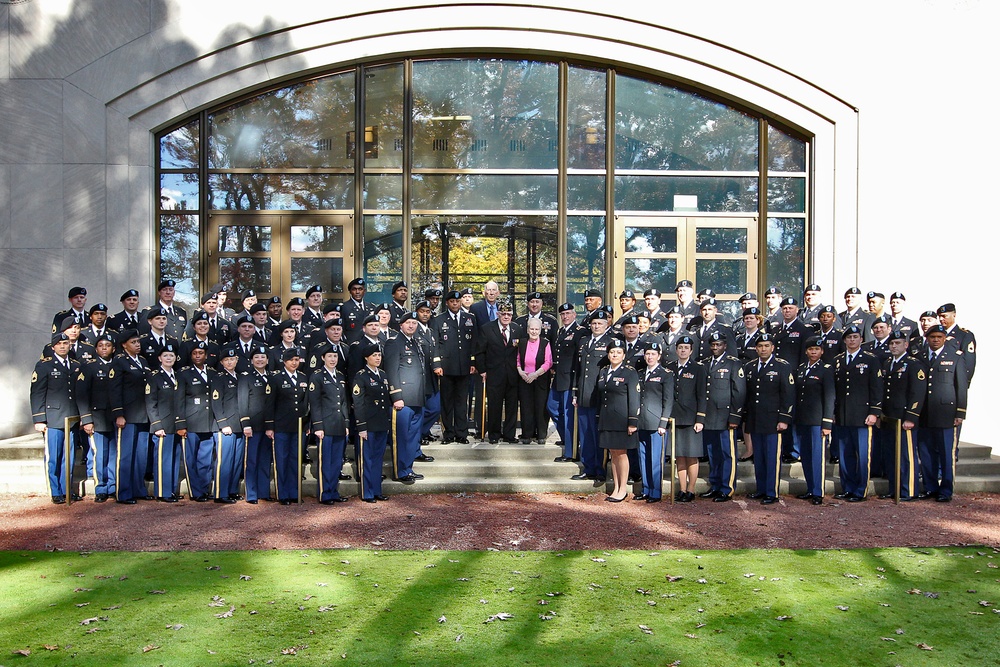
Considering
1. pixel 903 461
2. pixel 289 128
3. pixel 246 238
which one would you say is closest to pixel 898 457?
pixel 903 461

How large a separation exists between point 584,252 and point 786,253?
3.31 metres

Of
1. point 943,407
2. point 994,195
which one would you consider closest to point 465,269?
point 943,407

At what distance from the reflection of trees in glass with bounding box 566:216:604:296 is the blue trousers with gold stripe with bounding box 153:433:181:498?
22.4 ft

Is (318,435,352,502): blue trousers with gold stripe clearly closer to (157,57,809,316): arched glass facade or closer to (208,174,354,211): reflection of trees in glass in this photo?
(157,57,809,316): arched glass facade

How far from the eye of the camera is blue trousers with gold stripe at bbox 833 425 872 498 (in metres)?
10.1

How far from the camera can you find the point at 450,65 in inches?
575

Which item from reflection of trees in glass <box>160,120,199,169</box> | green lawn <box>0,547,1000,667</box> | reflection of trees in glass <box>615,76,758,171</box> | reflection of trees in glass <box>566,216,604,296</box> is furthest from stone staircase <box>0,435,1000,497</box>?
reflection of trees in glass <box>615,76,758,171</box>

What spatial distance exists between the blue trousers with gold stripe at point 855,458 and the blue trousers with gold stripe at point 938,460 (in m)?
0.64

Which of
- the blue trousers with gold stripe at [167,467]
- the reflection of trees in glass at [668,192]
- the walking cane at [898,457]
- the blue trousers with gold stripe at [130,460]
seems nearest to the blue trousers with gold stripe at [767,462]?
the walking cane at [898,457]

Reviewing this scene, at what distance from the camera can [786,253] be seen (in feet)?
47.9

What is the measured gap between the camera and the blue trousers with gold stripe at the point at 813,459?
9969 mm

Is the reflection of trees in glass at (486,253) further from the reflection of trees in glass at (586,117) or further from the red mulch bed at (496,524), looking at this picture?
the red mulch bed at (496,524)

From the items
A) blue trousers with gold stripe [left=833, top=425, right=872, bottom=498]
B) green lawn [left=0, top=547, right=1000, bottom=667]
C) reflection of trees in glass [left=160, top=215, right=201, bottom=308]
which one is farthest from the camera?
reflection of trees in glass [left=160, top=215, right=201, bottom=308]

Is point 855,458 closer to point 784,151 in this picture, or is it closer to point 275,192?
point 784,151
